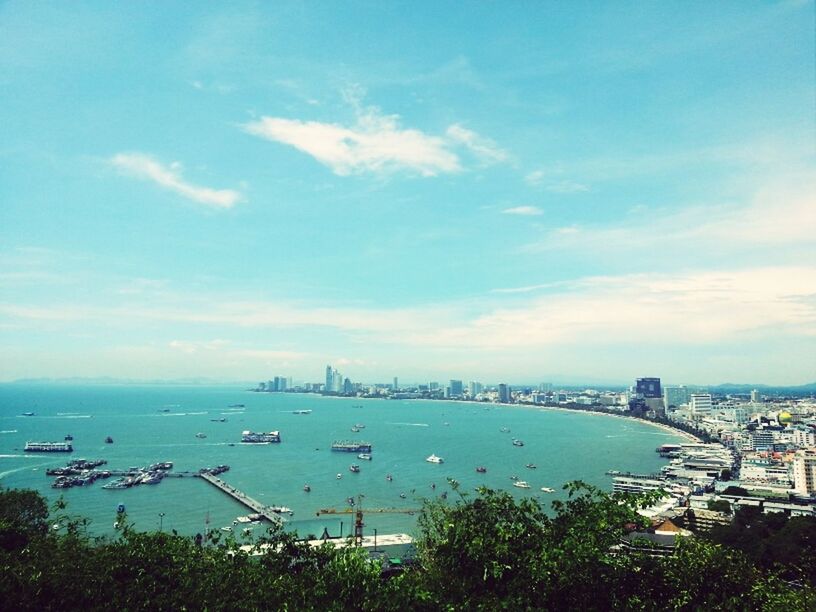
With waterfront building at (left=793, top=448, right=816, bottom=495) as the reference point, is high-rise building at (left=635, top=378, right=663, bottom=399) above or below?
above

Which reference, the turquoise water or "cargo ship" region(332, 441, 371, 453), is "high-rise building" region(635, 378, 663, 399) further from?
"cargo ship" region(332, 441, 371, 453)

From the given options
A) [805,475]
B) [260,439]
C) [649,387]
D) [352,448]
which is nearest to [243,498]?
Answer: [352,448]

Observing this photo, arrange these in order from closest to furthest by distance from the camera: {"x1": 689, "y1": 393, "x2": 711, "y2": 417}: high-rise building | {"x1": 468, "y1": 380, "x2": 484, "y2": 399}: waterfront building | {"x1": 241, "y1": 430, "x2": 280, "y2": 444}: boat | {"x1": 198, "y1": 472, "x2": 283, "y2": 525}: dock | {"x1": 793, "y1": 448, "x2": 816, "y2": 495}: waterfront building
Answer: {"x1": 198, "y1": 472, "x2": 283, "y2": 525}: dock < {"x1": 793, "y1": 448, "x2": 816, "y2": 495}: waterfront building < {"x1": 241, "y1": 430, "x2": 280, "y2": 444}: boat < {"x1": 689, "y1": 393, "x2": 711, "y2": 417}: high-rise building < {"x1": 468, "y1": 380, "x2": 484, "y2": 399}: waterfront building

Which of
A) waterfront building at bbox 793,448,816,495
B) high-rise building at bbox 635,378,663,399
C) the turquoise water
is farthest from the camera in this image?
high-rise building at bbox 635,378,663,399

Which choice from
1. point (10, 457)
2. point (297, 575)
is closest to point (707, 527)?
point (297, 575)

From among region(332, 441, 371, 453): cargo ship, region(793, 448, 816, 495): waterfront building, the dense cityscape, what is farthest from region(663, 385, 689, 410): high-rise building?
region(332, 441, 371, 453): cargo ship

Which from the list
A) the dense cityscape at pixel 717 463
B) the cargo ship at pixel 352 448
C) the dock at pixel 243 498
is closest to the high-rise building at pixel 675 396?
the dense cityscape at pixel 717 463
